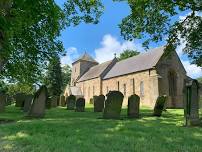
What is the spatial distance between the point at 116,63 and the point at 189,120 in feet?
140

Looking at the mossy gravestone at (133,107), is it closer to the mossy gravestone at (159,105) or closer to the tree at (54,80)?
the mossy gravestone at (159,105)

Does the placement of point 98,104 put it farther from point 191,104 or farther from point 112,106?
point 191,104

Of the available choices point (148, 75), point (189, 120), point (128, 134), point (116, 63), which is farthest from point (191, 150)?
point (116, 63)

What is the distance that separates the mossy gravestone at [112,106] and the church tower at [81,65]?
172ft

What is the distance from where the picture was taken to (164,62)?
37.6 meters

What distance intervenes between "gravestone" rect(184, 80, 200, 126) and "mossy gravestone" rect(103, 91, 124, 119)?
11.9ft

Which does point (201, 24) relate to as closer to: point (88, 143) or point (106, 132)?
point (106, 132)

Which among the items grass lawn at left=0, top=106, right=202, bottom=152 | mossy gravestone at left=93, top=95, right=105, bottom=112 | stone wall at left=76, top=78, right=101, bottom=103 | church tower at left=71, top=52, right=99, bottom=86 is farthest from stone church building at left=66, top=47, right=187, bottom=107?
grass lawn at left=0, top=106, right=202, bottom=152

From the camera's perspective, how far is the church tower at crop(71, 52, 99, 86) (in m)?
66.6

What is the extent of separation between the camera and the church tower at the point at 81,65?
218 feet

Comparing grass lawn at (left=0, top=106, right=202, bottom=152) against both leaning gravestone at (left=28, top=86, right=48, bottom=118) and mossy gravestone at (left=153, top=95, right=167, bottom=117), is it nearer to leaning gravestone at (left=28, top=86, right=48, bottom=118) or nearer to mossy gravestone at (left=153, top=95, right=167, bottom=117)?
leaning gravestone at (left=28, top=86, right=48, bottom=118)

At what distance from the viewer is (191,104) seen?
11148mm

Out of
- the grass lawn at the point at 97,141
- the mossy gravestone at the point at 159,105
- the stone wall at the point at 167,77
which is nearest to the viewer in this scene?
the grass lawn at the point at 97,141

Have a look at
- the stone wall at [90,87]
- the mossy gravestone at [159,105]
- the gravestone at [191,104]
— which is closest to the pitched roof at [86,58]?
the stone wall at [90,87]
